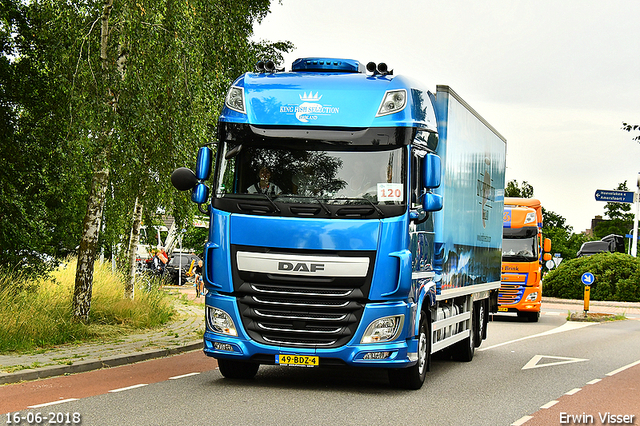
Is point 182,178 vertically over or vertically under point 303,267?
over

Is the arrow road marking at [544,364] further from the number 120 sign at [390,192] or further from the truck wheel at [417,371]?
the number 120 sign at [390,192]

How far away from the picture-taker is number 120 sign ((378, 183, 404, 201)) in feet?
32.1

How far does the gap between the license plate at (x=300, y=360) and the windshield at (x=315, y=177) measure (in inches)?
65.6

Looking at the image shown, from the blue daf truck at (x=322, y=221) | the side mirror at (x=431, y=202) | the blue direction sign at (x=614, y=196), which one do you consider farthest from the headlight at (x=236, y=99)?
the blue direction sign at (x=614, y=196)

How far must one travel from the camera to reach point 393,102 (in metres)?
10.1

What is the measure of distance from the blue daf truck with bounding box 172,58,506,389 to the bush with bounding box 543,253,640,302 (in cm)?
2986

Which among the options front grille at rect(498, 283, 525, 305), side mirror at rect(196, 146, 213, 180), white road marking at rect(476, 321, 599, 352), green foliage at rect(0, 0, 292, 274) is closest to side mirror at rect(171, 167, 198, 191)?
side mirror at rect(196, 146, 213, 180)

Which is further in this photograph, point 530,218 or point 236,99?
point 530,218

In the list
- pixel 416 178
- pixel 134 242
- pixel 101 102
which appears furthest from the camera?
pixel 134 242

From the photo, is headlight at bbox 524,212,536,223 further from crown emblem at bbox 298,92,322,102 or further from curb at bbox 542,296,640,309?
crown emblem at bbox 298,92,322,102

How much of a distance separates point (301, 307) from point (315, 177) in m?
1.50

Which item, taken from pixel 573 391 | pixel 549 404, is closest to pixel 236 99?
pixel 549 404

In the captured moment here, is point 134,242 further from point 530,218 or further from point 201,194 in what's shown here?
point 530,218

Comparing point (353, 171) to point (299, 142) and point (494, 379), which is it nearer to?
point (299, 142)
